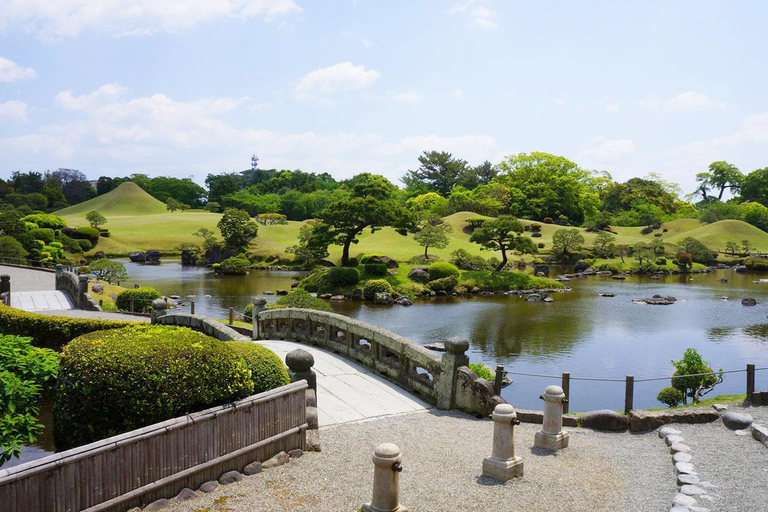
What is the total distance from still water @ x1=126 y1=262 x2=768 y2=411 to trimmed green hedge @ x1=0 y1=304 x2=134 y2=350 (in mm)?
13387

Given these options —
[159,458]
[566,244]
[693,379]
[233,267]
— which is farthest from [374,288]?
[159,458]

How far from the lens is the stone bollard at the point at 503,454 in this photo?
27.7 feet

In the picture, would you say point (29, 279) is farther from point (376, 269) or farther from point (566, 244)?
point (566, 244)

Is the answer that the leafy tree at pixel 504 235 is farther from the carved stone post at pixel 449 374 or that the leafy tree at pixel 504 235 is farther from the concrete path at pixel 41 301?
the carved stone post at pixel 449 374

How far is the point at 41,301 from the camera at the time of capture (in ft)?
94.5

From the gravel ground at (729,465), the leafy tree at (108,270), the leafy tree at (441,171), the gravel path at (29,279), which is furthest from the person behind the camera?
the leafy tree at (441,171)

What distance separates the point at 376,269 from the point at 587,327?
19.7m

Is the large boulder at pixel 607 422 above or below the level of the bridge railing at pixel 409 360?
below

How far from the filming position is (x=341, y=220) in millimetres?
51750

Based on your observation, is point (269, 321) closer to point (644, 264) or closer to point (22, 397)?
point (22, 397)

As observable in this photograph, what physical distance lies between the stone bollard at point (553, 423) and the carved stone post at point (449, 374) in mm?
2223

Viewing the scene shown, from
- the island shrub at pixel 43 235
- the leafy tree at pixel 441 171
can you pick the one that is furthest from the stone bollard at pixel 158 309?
the leafy tree at pixel 441 171

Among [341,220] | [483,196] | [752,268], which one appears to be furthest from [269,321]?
[483,196]

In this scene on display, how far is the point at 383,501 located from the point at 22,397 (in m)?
4.38
